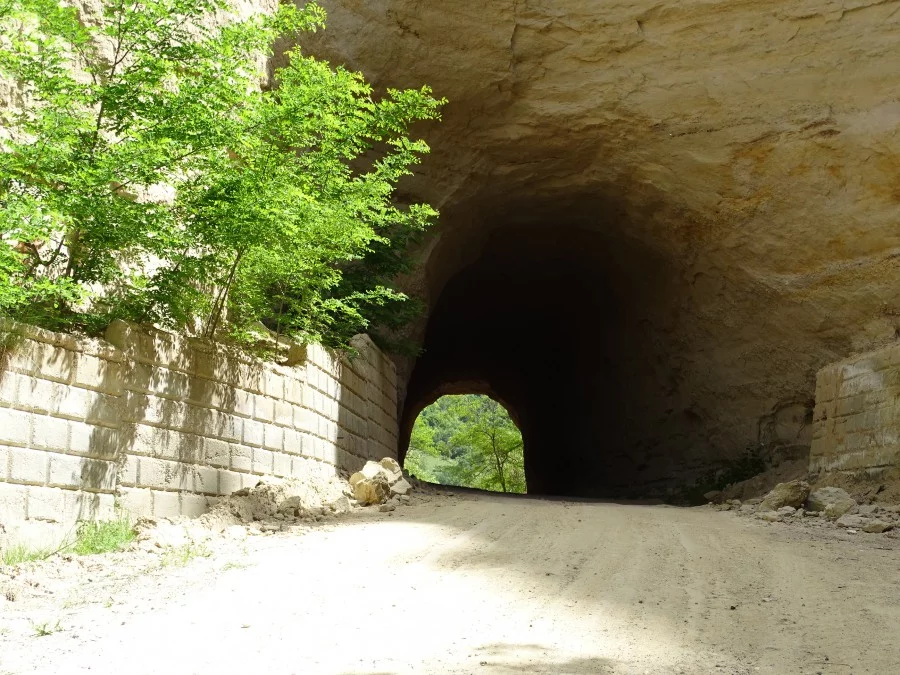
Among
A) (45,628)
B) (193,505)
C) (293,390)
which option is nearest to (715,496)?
(293,390)

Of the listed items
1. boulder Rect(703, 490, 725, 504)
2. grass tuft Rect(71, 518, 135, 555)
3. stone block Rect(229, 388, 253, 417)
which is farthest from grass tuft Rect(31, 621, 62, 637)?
boulder Rect(703, 490, 725, 504)

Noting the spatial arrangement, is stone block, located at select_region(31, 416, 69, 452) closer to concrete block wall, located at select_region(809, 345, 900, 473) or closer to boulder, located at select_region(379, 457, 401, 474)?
boulder, located at select_region(379, 457, 401, 474)

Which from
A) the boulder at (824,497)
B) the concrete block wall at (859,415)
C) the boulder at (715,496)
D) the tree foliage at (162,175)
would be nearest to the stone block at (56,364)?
the tree foliage at (162,175)

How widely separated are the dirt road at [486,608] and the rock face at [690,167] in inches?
231

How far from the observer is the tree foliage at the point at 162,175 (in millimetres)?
6062

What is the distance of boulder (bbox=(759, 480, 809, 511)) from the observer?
8375 mm

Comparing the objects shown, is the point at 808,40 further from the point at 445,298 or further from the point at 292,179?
the point at 445,298

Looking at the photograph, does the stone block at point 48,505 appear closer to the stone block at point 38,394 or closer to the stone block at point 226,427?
the stone block at point 38,394

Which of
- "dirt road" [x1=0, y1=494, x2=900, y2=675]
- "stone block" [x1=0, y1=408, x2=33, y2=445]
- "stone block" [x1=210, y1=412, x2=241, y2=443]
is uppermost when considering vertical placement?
"stone block" [x1=210, y1=412, x2=241, y2=443]

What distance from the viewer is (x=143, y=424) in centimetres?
659

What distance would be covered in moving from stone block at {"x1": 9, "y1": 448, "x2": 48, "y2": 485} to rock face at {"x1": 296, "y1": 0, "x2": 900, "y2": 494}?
7902 millimetres

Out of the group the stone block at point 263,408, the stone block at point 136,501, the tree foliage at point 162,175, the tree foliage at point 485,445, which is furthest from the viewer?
the tree foliage at point 485,445

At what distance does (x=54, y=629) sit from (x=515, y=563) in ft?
9.54

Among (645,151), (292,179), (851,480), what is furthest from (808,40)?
(292,179)
